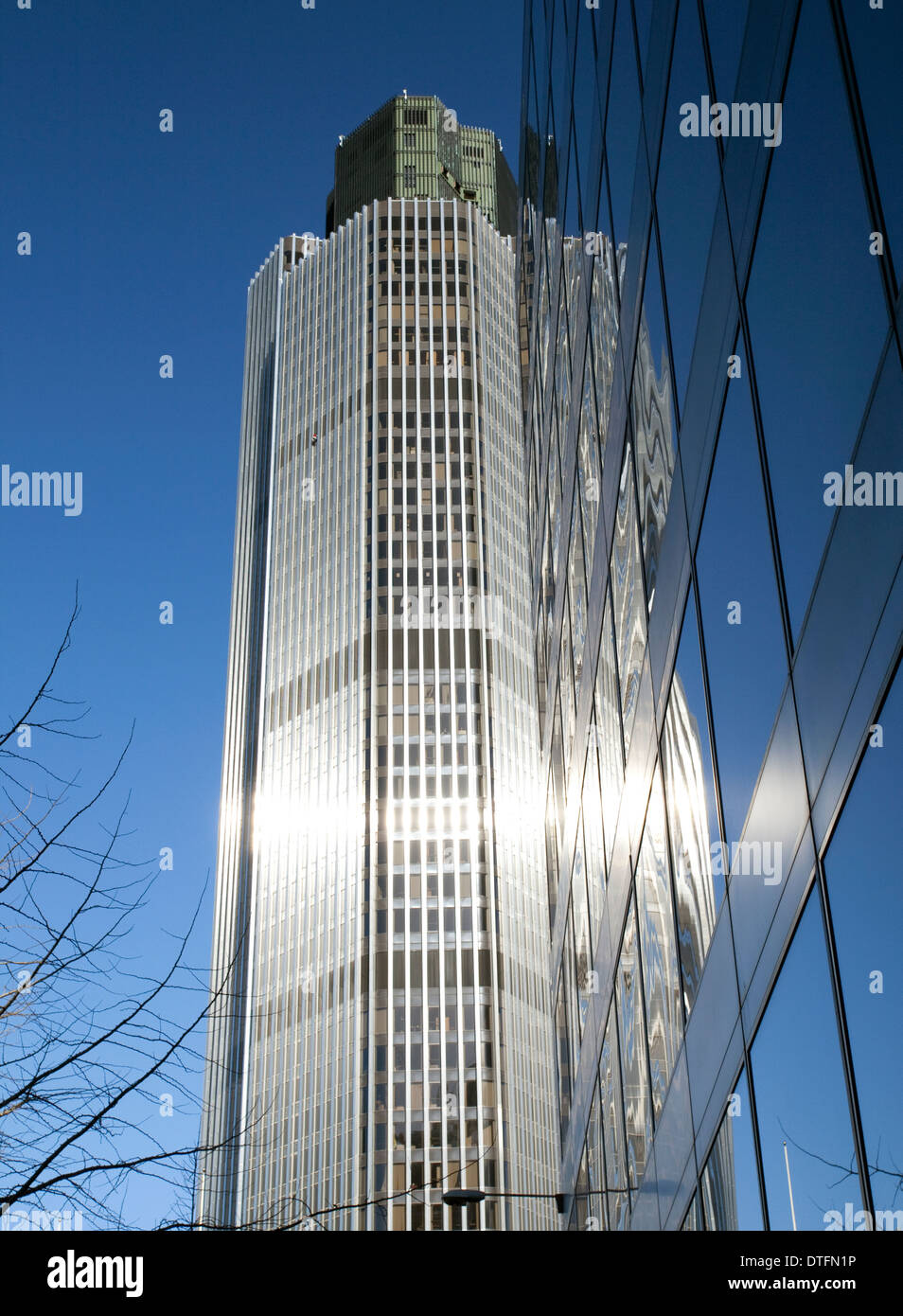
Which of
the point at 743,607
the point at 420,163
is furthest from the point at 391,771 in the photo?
the point at 743,607

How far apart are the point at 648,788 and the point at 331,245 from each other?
115 m

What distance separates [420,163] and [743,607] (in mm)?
127886

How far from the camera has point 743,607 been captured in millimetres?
10594

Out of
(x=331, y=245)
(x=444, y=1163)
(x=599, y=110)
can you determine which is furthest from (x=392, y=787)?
(x=599, y=110)

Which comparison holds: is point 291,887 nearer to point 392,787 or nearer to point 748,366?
point 392,787

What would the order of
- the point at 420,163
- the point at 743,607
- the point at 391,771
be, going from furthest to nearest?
1. the point at 420,163
2. the point at 391,771
3. the point at 743,607

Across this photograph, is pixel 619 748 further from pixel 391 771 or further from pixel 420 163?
pixel 420 163

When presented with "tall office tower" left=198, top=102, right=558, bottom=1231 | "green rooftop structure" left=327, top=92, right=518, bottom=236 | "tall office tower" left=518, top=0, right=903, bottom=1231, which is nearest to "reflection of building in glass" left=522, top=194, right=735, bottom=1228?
"tall office tower" left=518, top=0, right=903, bottom=1231

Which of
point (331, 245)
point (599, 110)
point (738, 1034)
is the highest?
point (331, 245)

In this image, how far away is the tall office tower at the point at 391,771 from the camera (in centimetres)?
8912

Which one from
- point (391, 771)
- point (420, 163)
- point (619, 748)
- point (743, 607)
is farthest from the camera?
point (420, 163)

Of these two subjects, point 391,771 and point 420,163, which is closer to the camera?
point 391,771
